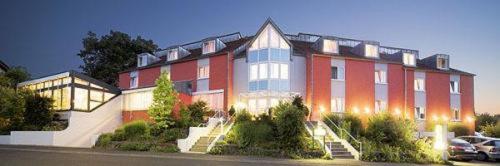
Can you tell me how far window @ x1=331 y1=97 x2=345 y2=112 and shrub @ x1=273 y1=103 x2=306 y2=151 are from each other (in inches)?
453

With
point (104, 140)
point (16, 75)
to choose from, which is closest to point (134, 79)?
point (16, 75)

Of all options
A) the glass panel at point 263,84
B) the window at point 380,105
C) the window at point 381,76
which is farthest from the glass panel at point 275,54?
the window at point 380,105

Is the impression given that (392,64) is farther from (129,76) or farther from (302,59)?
(129,76)

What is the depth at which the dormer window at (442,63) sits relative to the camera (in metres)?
47.0

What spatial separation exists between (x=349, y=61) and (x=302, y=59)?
376cm

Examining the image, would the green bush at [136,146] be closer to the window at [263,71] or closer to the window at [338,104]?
the window at [263,71]

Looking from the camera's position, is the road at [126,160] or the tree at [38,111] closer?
the road at [126,160]

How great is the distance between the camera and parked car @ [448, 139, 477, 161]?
29.1 meters

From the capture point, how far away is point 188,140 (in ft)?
99.5

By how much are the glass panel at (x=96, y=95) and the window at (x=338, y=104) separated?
18.3 m

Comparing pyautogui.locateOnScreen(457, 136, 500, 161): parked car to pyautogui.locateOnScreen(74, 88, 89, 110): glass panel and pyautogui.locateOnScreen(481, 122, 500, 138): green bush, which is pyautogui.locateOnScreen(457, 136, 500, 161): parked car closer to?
pyautogui.locateOnScreen(481, 122, 500, 138): green bush

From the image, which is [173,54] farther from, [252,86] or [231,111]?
[231,111]

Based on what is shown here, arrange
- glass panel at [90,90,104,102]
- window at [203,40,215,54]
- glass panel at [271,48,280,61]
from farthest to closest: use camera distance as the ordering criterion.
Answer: window at [203,40,215,54] → glass panel at [90,90,104,102] → glass panel at [271,48,280,61]

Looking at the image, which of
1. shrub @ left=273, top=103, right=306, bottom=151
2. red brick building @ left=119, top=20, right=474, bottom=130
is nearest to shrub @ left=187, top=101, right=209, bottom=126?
red brick building @ left=119, top=20, right=474, bottom=130
